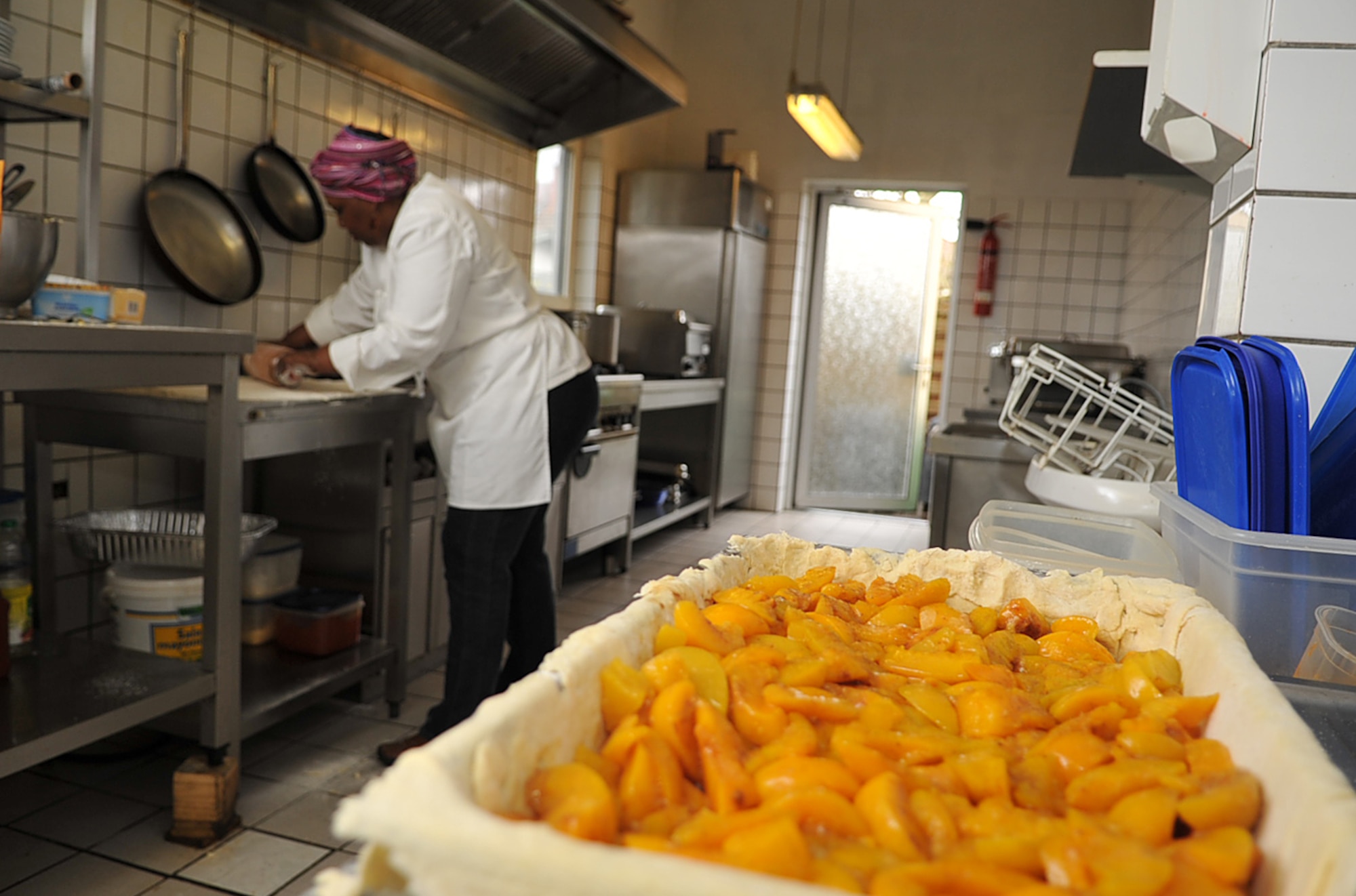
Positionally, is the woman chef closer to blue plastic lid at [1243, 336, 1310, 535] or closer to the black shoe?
the black shoe

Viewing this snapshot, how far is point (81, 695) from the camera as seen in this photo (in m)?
1.73

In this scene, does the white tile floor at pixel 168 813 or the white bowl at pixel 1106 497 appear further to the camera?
the white tile floor at pixel 168 813

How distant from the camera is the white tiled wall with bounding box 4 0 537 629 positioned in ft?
7.07

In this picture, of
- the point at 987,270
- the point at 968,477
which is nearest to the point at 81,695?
the point at 968,477

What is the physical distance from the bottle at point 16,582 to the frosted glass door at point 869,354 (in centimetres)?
438

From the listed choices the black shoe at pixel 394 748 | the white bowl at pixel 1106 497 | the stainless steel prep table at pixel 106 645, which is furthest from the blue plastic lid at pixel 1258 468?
the black shoe at pixel 394 748

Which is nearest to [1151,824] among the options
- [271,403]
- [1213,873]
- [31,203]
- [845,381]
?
[1213,873]

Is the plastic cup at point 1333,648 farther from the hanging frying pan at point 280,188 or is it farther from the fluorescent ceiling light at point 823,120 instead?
the fluorescent ceiling light at point 823,120

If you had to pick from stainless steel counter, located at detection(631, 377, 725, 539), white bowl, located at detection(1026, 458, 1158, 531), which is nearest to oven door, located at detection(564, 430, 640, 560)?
stainless steel counter, located at detection(631, 377, 725, 539)

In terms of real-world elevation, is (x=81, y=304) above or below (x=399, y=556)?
above

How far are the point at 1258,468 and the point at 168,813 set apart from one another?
1.97 m

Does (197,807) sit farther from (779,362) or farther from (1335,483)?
(779,362)

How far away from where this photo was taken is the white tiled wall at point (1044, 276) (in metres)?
5.05

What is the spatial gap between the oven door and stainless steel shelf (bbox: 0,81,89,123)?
1911 millimetres
